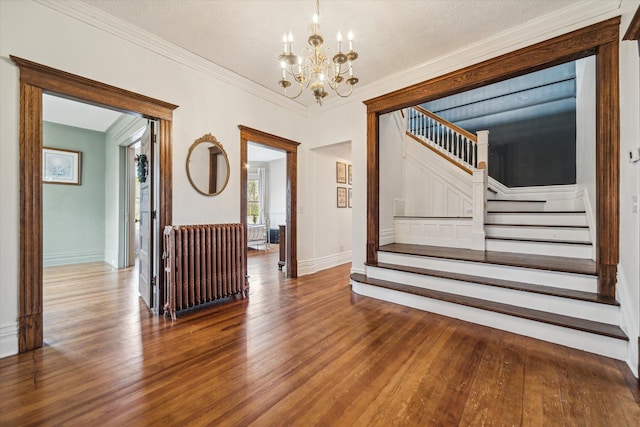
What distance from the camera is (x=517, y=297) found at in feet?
8.59

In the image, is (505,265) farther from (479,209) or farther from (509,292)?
(479,209)

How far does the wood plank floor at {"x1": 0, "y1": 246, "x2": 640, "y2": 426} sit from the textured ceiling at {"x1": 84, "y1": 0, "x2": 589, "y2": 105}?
2.94 meters

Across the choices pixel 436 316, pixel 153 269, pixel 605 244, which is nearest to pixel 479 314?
pixel 436 316

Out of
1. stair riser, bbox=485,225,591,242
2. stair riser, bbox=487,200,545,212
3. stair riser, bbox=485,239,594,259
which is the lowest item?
stair riser, bbox=485,239,594,259

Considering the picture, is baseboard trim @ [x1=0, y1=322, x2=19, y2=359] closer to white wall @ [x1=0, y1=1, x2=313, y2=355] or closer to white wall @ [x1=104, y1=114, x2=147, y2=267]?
white wall @ [x1=0, y1=1, x2=313, y2=355]

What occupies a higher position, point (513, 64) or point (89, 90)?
point (513, 64)

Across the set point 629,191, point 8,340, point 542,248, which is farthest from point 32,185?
point 542,248

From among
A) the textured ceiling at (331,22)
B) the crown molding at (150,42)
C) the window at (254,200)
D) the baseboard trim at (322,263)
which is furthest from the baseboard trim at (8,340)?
the window at (254,200)

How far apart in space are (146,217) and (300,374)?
2584 millimetres

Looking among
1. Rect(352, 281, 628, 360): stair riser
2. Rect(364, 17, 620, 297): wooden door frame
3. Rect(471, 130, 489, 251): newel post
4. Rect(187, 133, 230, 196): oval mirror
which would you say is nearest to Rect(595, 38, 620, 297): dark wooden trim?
Rect(364, 17, 620, 297): wooden door frame

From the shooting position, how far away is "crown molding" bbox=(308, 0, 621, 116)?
2402 mm

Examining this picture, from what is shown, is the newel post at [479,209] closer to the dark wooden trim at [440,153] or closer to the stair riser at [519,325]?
the dark wooden trim at [440,153]

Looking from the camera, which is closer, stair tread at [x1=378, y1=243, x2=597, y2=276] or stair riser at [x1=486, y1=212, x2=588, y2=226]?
stair tread at [x1=378, y1=243, x2=597, y2=276]

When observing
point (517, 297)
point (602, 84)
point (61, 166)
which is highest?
point (602, 84)
